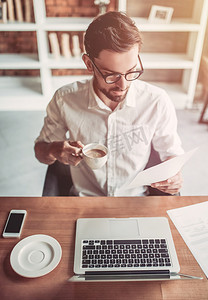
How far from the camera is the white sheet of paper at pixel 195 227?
982mm

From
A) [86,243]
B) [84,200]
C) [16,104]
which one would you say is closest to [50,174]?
[84,200]

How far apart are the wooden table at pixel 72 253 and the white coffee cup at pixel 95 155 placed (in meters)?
0.18

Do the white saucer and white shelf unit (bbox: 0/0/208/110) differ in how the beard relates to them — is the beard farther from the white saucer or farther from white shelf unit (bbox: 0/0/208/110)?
white shelf unit (bbox: 0/0/208/110)

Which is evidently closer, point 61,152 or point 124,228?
point 124,228

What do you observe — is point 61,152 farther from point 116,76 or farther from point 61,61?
point 61,61

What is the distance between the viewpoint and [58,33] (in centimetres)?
355

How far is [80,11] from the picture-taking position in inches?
132

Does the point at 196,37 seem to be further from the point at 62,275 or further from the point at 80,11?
the point at 62,275

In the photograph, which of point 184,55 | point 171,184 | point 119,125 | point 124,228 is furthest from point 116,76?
point 184,55

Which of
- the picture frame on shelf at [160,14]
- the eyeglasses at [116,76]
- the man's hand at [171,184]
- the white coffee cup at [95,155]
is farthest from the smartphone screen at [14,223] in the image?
the picture frame on shelf at [160,14]

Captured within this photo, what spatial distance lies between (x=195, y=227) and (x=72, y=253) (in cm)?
48

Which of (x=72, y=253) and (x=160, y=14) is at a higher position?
(x=160, y=14)

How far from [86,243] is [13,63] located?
2838 millimetres

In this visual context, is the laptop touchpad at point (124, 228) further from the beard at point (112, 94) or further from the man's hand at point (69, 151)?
the beard at point (112, 94)
